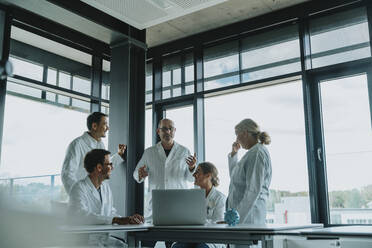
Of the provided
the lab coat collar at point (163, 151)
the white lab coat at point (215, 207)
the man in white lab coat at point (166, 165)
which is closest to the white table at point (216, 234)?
the white lab coat at point (215, 207)

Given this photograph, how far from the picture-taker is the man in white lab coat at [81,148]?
3.19m

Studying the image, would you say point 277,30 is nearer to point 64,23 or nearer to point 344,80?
point 344,80

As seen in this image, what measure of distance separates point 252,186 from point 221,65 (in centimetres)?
228

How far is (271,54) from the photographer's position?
4.30 m

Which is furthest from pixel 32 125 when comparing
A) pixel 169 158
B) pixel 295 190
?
pixel 295 190

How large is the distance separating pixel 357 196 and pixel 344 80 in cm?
109

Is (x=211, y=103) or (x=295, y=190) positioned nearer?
(x=295, y=190)

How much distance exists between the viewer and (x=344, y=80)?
3863 mm

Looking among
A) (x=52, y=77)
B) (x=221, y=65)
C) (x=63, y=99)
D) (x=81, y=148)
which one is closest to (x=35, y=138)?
(x=81, y=148)

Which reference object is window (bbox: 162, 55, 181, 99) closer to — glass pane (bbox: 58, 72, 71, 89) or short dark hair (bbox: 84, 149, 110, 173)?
glass pane (bbox: 58, 72, 71, 89)

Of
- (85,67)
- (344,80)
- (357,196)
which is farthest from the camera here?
(85,67)

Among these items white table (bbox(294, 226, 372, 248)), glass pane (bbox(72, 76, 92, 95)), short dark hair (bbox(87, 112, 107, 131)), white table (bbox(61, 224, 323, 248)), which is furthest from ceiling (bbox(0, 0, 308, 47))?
white table (bbox(294, 226, 372, 248))

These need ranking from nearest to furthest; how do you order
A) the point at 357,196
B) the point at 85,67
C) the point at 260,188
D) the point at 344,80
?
the point at 260,188, the point at 357,196, the point at 344,80, the point at 85,67

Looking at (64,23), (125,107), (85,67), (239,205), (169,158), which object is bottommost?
(239,205)
